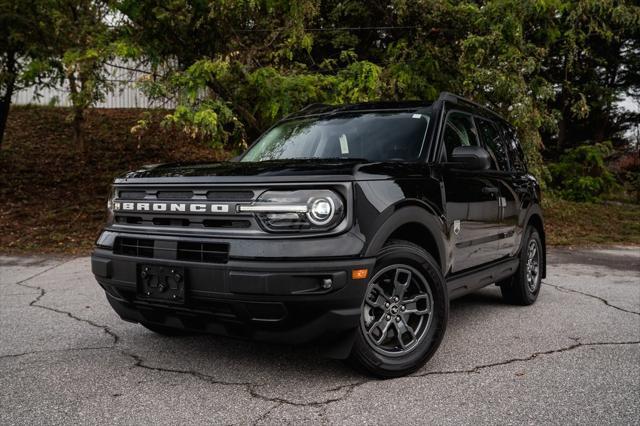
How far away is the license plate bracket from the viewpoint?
3.30 meters

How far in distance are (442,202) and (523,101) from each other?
6.24 metres

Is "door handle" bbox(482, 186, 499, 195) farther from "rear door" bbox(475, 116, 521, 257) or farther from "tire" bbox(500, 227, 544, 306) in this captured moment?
"tire" bbox(500, 227, 544, 306)

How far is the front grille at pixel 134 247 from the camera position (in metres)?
3.50

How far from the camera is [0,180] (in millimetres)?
Answer: 14516

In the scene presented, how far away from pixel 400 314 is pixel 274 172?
47.4 inches

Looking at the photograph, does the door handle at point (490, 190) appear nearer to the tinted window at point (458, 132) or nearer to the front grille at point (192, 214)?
the tinted window at point (458, 132)

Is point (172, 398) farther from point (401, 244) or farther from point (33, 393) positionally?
point (401, 244)

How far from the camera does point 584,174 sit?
694 inches

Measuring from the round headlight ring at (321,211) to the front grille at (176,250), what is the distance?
498mm

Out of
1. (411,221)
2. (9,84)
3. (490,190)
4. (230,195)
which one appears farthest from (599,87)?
(230,195)

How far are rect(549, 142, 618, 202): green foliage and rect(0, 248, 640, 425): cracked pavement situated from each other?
40.9ft

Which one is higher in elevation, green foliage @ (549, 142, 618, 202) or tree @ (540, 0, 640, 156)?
tree @ (540, 0, 640, 156)

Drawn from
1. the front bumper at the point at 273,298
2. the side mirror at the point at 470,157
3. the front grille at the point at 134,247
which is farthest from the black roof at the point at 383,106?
the front grille at the point at 134,247

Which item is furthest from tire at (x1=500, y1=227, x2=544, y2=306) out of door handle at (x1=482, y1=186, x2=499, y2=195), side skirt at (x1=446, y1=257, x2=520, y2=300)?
door handle at (x1=482, y1=186, x2=499, y2=195)
